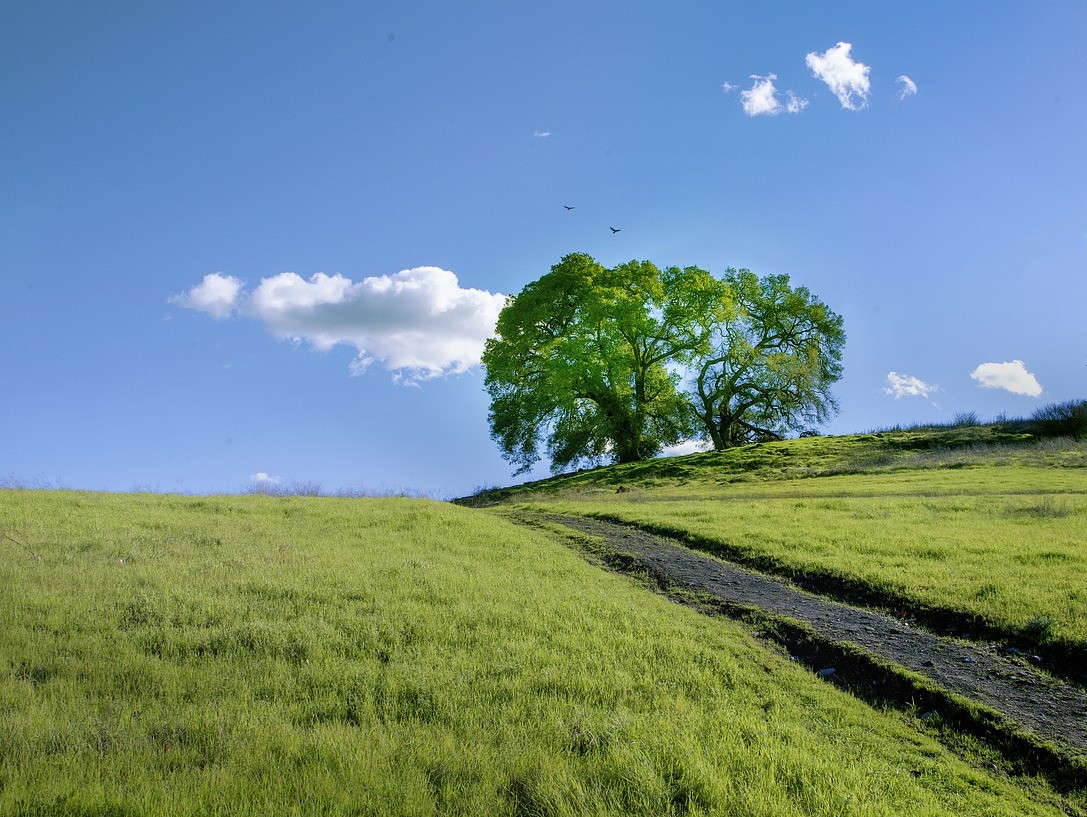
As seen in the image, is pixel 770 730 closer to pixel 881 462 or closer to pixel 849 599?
pixel 849 599

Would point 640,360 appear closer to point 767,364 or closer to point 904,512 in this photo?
point 767,364

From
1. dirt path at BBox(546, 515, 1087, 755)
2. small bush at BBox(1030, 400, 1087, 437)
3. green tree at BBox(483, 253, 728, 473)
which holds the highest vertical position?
green tree at BBox(483, 253, 728, 473)

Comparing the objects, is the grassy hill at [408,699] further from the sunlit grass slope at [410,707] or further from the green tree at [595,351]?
the green tree at [595,351]

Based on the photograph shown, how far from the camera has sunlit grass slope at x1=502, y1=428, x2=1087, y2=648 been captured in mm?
10711

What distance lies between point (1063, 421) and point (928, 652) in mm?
33468

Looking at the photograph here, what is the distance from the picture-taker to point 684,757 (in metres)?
5.25

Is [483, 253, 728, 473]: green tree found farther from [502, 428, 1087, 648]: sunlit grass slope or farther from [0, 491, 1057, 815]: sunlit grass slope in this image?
[0, 491, 1057, 815]: sunlit grass slope

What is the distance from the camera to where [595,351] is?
133ft

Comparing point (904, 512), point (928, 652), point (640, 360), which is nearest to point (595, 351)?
point (640, 360)

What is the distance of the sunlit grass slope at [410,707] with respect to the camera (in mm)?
4742

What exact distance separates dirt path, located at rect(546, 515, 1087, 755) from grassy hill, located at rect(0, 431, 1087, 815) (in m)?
1.07

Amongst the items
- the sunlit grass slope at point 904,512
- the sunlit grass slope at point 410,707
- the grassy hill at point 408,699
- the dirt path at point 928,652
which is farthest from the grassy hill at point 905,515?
the sunlit grass slope at point 410,707

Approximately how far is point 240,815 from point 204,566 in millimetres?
8269

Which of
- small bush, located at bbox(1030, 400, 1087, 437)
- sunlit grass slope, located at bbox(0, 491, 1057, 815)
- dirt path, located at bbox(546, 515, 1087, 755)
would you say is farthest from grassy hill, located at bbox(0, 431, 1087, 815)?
small bush, located at bbox(1030, 400, 1087, 437)
